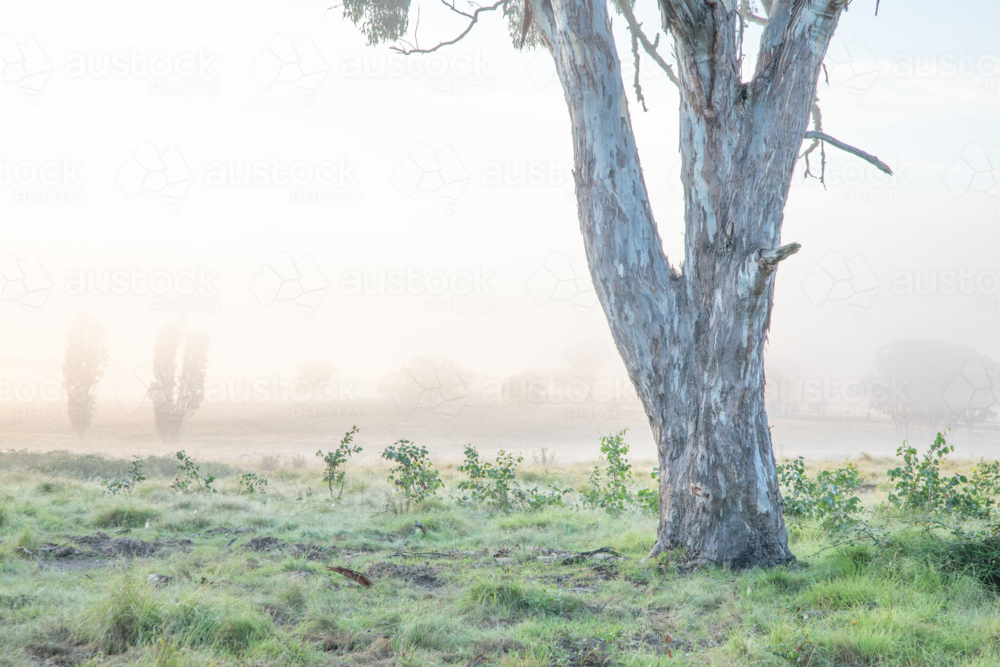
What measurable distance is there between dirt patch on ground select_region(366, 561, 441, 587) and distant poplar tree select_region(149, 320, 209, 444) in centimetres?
3268

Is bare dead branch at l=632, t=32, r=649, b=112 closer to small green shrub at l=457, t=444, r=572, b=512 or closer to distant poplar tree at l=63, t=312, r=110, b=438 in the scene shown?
small green shrub at l=457, t=444, r=572, b=512

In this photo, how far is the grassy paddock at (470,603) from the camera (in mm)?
2818

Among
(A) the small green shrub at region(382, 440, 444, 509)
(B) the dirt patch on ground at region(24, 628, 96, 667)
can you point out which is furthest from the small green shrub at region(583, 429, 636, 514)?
(B) the dirt patch on ground at region(24, 628, 96, 667)

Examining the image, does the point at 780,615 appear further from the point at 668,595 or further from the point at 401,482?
the point at 401,482

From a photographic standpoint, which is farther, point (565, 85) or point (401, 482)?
point (401, 482)

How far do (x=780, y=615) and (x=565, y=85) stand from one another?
4.20m

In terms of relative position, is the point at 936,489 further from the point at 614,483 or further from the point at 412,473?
the point at 412,473

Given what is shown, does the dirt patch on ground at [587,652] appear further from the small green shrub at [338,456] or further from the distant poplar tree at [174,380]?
the distant poplar tree at [174,380]

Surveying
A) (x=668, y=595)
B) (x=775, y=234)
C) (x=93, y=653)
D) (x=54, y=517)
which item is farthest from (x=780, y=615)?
(x=54, y=517)

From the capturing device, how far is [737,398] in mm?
4523

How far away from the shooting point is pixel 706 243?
4.74 m

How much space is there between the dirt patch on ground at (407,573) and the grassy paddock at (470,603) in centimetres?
2

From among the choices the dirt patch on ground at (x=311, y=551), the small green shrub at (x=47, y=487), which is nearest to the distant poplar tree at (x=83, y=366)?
the small green shrub at (x=47, y=487)

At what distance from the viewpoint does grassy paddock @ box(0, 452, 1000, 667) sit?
2818mm
